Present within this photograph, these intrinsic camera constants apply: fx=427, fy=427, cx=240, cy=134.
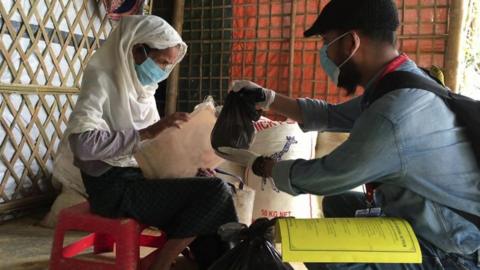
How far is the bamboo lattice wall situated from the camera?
7.07 feet

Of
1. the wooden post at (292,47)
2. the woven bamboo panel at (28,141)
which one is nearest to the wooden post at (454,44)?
the wooden post at (292,47)

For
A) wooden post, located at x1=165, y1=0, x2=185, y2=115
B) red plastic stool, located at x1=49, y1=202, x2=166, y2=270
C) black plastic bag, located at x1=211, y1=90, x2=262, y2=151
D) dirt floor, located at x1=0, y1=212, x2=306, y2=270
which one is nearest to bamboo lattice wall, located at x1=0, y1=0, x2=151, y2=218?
dirt floor, located at x1=0, y1=212, x2=306, y2=270

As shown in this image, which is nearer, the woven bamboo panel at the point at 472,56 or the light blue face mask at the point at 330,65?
the light blue face mask at the point at 330,65

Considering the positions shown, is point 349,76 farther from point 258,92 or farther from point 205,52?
point 205,52

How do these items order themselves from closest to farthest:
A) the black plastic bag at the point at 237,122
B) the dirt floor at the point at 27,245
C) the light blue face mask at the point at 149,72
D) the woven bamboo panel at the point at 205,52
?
the black plastic bag at the point at 237,122
the light blue face mask at the point at 149,72
the dirt floor at the point at 27,245
the woven bamboo panel at the point at 205,52

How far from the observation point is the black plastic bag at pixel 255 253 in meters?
0.99

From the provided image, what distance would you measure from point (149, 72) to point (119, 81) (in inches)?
4.9

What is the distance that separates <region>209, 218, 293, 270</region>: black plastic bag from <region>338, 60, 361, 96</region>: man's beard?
0.41 meters

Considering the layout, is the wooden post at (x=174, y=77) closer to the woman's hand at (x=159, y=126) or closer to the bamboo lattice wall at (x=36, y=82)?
the bamboo lattice wall at (x=36, y=82)

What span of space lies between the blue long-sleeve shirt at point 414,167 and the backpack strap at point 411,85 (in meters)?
0.01

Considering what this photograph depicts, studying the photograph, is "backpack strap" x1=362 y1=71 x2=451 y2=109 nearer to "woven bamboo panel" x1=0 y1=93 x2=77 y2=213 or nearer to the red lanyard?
the red lanyard

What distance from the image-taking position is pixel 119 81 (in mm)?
1392

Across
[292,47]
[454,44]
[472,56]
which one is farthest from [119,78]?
[472,56]

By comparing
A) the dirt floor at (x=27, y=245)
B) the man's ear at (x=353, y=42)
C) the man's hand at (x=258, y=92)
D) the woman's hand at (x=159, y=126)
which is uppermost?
the man's ear at (x=353, y=42)
